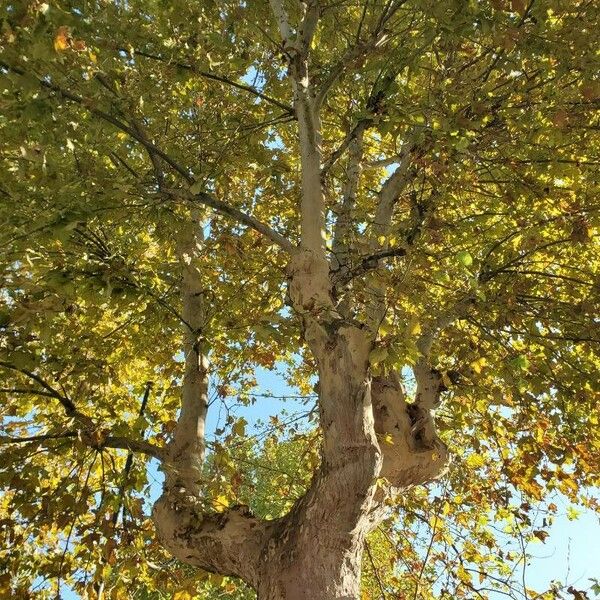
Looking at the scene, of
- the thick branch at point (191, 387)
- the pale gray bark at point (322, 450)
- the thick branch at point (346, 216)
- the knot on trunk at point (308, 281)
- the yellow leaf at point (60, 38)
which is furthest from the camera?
the thick branch at point (346, 216)

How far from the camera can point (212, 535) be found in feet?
12.9

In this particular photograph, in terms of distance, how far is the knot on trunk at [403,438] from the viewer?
168 inches

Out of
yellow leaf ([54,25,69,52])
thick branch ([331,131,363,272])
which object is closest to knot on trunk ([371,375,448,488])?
thick branch ([331,131,363,272])

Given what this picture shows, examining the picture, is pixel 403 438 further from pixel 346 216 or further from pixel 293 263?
pixel 346 216

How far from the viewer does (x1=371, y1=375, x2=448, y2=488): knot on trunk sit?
4258 millimetres

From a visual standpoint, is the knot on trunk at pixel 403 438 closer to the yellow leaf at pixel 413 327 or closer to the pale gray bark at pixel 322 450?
the pale gray bark at pixel 322 450

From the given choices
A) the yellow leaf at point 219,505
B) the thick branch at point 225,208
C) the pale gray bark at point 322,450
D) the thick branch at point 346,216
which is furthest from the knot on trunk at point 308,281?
the yellow leaf at point 219,505

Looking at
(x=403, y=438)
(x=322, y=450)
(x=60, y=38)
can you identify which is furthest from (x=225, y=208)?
(x=403, y=438)

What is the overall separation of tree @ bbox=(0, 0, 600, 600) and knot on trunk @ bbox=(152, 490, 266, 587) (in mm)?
18

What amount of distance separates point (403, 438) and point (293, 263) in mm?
1800

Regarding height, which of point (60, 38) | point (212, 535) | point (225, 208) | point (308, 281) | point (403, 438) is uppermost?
point (225, 208)

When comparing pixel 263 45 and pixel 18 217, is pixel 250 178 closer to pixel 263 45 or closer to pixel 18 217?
pixel 263 45

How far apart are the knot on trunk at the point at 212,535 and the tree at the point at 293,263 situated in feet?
0.06

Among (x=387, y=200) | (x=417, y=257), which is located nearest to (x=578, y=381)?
(x=417, y=257)
